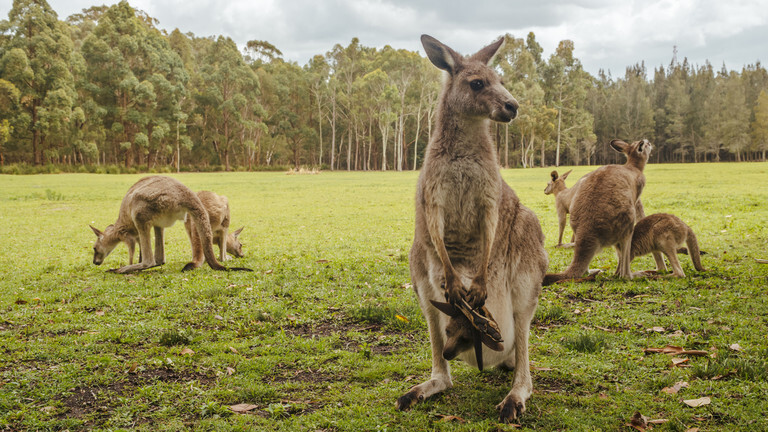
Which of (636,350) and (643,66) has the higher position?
(643,66)

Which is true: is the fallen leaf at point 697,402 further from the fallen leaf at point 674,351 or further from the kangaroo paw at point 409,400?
the kangaroo paw at point 409,400

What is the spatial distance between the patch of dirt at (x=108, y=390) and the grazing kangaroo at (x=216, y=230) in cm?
352

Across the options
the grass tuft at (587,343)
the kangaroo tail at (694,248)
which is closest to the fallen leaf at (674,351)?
the grass tuft at (587,343)

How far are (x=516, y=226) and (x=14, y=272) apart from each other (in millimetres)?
7203

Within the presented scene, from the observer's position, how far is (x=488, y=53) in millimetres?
3281

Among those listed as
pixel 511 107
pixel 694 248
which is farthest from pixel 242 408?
pixel 694 248

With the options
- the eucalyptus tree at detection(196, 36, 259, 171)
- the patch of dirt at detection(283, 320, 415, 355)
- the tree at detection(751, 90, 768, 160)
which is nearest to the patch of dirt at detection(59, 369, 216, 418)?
the patch of dirt at detection(283, 320, 415, 355)

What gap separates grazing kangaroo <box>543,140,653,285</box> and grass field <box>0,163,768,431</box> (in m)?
0.34

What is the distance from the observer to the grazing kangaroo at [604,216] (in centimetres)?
553

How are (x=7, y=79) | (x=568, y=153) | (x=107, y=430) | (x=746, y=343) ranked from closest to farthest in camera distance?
1. (x=107, y=430)
2. (x=746, y=343)
3. (x=7, y=79)
4. (x=568, y=153)

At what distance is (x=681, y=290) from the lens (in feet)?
17.4

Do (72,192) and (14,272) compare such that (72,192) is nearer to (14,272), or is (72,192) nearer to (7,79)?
(14,272)

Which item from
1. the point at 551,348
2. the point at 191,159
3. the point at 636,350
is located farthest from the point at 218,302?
the point at 191,159

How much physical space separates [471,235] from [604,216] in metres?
3.20
